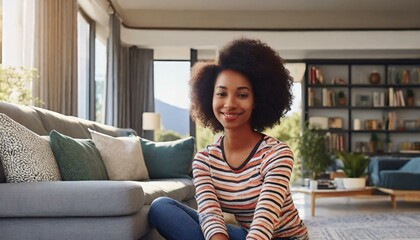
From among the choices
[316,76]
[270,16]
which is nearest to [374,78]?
[316,76]

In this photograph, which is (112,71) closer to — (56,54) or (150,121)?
(150,121)

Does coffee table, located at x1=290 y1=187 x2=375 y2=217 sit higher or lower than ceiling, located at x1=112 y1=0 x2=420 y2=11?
lower

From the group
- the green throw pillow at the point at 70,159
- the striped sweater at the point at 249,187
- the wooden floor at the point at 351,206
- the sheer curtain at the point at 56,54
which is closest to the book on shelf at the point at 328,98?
the wooden floor at the point at 351,206

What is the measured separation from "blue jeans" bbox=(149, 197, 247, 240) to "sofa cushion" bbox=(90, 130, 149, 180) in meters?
2.21

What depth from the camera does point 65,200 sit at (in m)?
2.38

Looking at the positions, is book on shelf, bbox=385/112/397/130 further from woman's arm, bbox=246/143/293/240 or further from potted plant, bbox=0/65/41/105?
woman's arm, bbox=246/143/293/240

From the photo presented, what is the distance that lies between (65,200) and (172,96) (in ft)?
25.9

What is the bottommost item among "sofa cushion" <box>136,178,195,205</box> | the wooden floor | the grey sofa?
the wooden floor

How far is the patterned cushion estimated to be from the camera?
2.62 meters

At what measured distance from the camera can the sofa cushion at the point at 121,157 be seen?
4.37m

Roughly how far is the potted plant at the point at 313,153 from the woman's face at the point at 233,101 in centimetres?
743

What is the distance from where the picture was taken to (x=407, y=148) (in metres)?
10.2

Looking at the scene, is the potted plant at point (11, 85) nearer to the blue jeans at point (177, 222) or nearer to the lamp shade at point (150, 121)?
the blue jeans at point (177, 222)

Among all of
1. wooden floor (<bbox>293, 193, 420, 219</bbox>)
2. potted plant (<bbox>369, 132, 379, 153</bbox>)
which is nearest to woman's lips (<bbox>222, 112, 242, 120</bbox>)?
wooden floor (<bbox>293, 193, 420, 219</bbox>)
